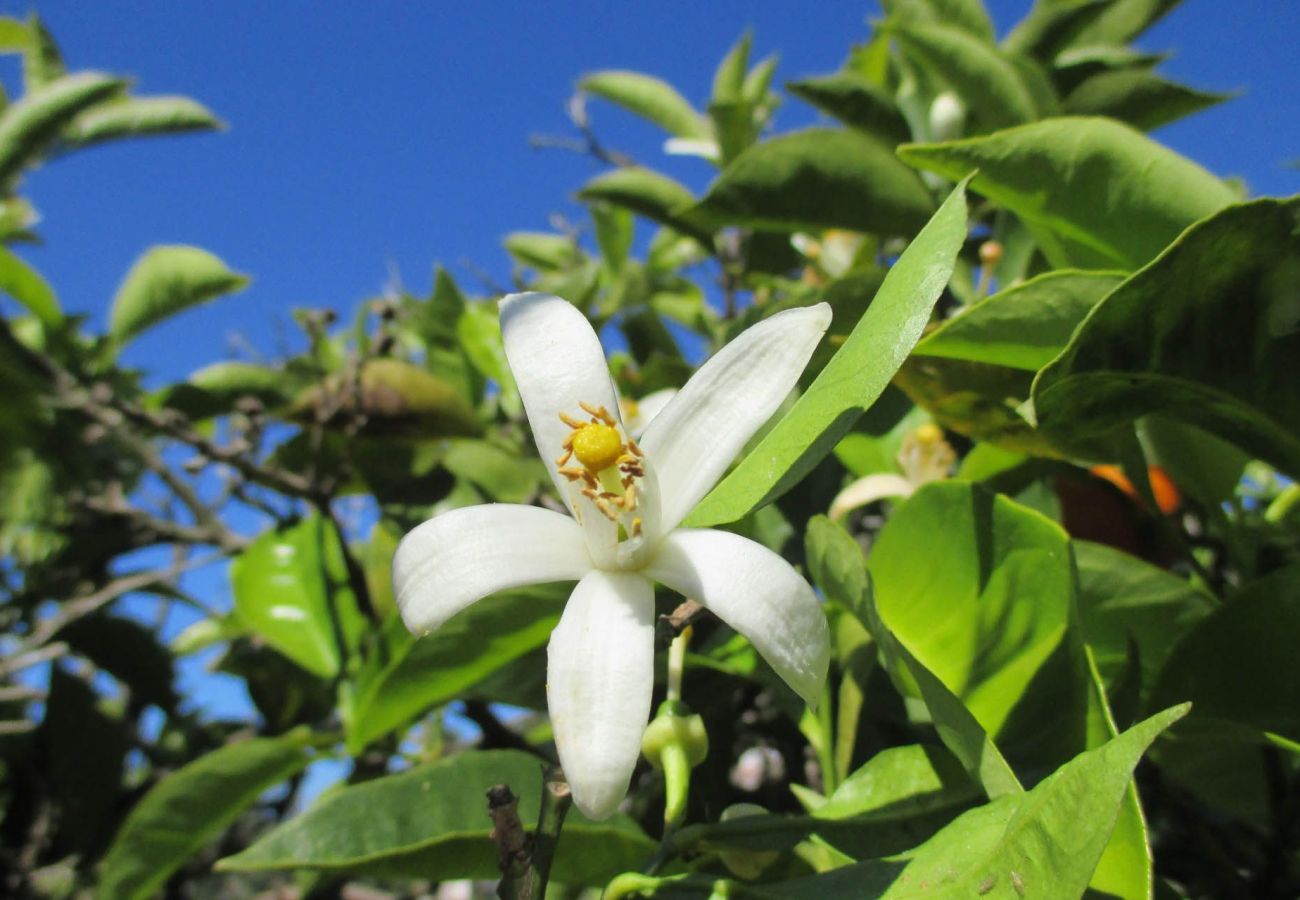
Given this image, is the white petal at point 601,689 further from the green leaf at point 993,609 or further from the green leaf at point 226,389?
the green leaf at point 226,389

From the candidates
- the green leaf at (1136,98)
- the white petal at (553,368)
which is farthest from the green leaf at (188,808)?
the green leaf at (1136,98)

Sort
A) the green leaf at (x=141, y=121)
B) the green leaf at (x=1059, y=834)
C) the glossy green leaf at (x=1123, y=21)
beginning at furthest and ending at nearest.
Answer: the green leaf at (x=141, y=121) < the glossy green leaf at (x=1123, y=21) < the green leaf at (x=1059, y=834)

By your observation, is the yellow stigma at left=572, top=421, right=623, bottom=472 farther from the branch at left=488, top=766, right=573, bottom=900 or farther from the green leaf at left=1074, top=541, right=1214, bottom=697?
the green leaf at left=1074, top=541, right=1214, bottom=697

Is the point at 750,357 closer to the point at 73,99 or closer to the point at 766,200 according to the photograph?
the point at 766,200

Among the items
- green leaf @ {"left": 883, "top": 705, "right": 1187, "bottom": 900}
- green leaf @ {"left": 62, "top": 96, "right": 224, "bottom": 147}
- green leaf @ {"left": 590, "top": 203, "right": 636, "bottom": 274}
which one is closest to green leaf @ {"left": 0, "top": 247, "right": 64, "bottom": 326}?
green leaf @ {"left": 62, "top": 96, "right": 224, "bottom": 147}

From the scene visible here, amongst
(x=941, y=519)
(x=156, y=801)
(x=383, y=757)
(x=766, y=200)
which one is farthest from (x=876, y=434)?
(x=156, y=801)

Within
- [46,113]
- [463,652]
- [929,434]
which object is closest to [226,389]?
[46,113]
